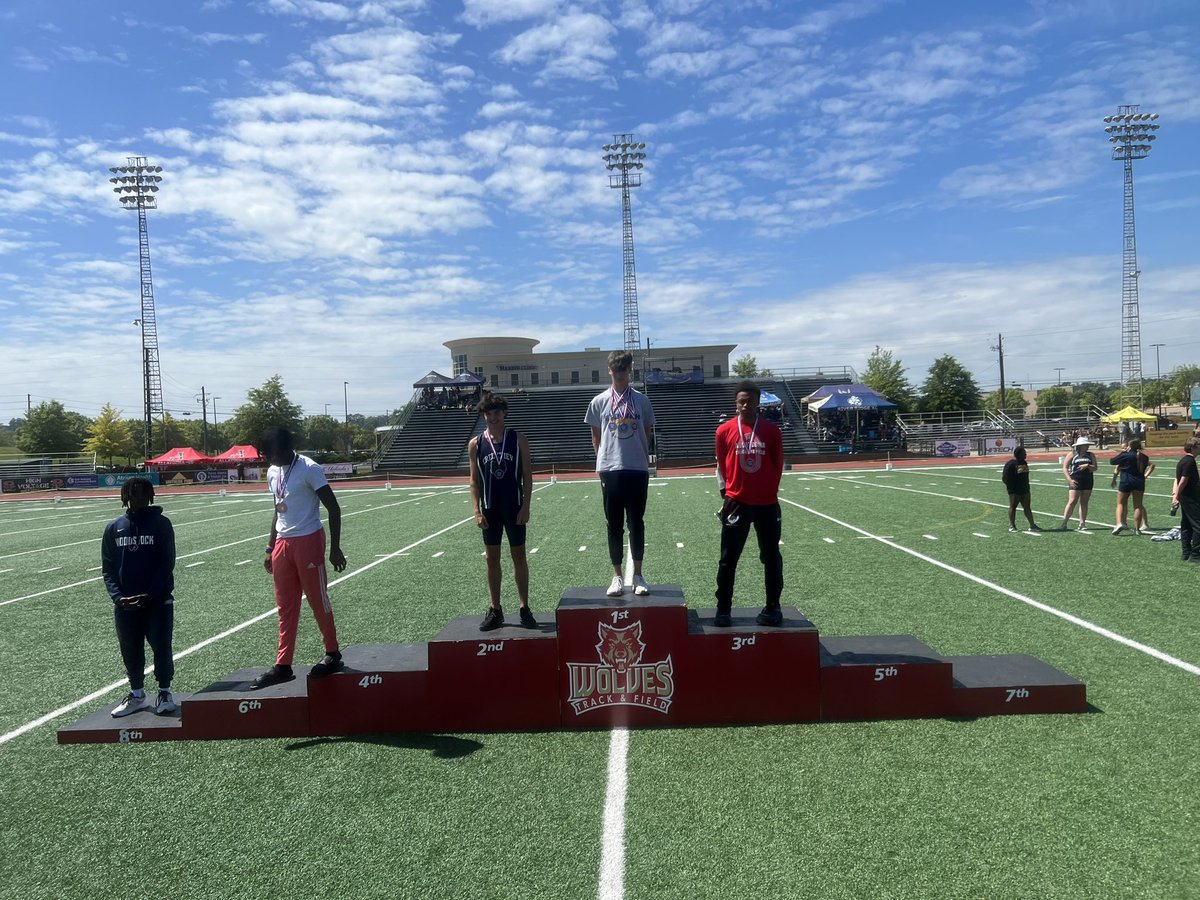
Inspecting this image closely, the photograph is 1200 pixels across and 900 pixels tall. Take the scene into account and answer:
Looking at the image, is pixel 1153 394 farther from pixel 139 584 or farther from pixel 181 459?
pixel 139 584

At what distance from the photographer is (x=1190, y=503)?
991 cm

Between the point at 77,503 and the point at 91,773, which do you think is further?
the point at 77,503

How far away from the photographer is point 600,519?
56.5 feet

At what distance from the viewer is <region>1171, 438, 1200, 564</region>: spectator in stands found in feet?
32.2

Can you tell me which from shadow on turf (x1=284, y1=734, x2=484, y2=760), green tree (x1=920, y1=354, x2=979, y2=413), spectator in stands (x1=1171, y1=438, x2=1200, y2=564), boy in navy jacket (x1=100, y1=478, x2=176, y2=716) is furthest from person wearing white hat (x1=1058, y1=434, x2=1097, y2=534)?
green tree (x1=920, y1=354, x2=979, y2=413)

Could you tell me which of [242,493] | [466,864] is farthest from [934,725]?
[242,493]

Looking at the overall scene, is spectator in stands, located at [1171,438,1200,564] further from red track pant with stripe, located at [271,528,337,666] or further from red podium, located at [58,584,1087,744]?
red track pant with stripe, located at [271,528,337,666]

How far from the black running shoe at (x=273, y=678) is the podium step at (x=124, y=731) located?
0.49 metres

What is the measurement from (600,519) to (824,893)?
14179 millimetres

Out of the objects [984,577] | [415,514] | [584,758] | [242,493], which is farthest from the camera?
[242,493]

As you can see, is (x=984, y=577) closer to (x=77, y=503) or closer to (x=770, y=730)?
(x=770, y=730)

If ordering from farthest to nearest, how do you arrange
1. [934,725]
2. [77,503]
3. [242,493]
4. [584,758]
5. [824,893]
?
[242,493] → [77,503] → [934,725] → [584,758] → [824,893]

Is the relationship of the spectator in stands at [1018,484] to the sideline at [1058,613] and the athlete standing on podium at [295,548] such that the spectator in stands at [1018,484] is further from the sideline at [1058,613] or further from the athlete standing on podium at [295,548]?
the athlete standing on podium at [295,548]

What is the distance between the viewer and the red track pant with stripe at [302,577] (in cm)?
508
